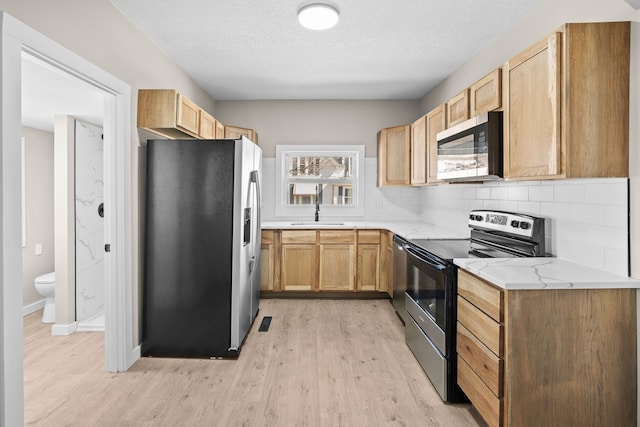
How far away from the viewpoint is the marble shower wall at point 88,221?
364 centimetres

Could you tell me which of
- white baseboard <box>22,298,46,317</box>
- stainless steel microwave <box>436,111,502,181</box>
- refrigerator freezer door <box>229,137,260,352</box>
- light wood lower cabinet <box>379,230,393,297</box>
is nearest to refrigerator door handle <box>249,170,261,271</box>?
refrigerator freezer door <box>229,137,260,352</box>

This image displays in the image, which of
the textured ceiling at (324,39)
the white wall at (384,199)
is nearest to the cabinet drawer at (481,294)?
the textured ceiling at (324,39)

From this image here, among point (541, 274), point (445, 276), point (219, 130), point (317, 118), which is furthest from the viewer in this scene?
point (317, 118)

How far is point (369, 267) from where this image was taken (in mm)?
4391

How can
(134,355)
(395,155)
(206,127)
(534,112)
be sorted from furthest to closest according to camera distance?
(395,155)
(206,127)
(134,355)
(534,112)

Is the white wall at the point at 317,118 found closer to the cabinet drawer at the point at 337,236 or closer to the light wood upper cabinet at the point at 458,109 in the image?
the cabinet drawer at the point at 337,236

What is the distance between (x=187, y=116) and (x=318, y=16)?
1.35 m

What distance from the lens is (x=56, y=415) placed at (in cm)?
211

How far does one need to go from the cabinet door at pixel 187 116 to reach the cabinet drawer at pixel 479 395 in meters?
2.58

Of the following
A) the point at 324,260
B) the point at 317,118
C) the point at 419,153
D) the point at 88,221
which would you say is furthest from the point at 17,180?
the point at 317,118

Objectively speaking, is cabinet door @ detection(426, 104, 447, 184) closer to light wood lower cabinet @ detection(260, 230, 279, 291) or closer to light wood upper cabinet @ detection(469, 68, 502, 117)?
light wood upper cabinet @ detection(469, 68, 502, 117)

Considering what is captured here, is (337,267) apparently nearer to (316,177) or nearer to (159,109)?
(316,177)

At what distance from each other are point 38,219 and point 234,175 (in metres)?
3.03

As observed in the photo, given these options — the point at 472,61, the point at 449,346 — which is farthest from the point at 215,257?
the point at 472,61
